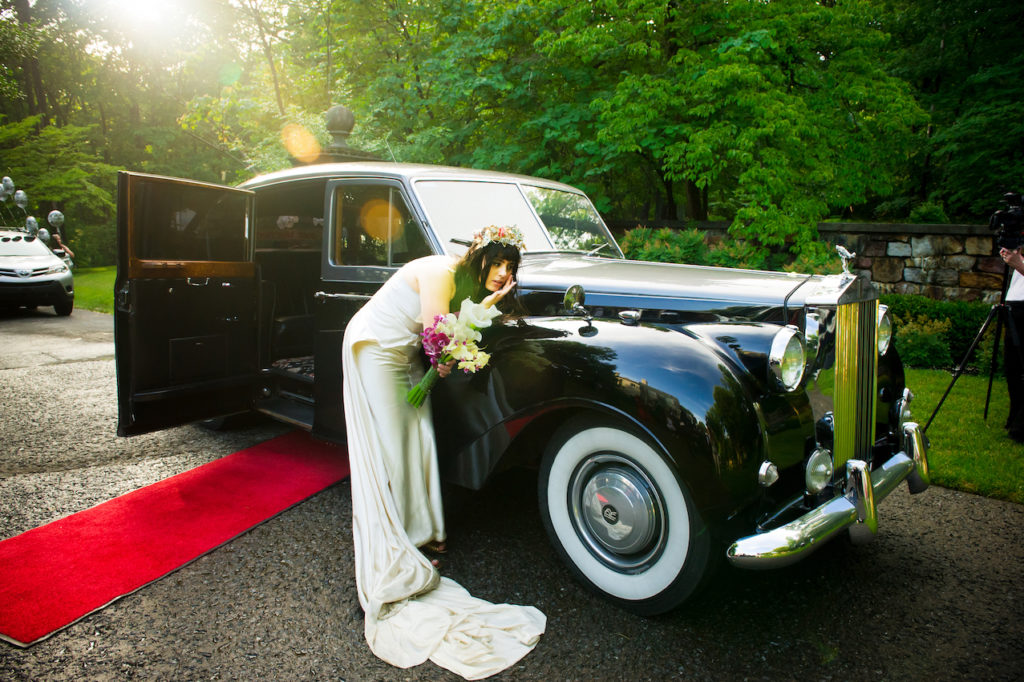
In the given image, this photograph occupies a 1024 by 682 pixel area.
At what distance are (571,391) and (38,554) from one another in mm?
2824

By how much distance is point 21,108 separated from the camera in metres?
27.8

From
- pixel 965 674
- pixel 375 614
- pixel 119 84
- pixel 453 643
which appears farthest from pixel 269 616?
pixel 119 84

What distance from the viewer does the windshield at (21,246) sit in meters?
11.9

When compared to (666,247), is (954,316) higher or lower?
lower

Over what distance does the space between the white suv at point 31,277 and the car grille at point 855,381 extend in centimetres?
1326

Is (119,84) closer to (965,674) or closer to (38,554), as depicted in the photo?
(38,554)

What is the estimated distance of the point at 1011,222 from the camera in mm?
4277

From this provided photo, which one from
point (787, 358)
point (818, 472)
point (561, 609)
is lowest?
point (561, 609)

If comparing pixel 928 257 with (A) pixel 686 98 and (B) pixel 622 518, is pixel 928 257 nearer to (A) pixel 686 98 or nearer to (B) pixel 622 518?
(A) pixel 686 98

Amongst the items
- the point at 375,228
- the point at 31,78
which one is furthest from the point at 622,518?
the point at 31,78

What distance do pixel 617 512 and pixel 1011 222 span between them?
3.76 metres

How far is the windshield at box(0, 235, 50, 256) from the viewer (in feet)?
39.0

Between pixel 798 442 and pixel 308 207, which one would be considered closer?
pixel 798 442

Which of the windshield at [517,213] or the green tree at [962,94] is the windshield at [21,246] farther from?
the green tree at [962,94]
